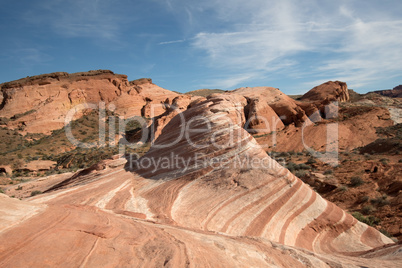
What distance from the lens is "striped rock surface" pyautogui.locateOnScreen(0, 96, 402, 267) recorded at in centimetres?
326

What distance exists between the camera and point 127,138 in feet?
124

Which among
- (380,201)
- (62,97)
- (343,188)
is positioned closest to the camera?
(380,201)

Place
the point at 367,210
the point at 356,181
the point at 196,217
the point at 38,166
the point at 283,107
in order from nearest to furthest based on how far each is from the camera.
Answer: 1. the point at 196,217
2. the point at 367,210
3. the point at 356,181
4. the point at 38,166
5. the point at 283,107

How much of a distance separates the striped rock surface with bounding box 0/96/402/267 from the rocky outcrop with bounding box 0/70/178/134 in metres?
36.8

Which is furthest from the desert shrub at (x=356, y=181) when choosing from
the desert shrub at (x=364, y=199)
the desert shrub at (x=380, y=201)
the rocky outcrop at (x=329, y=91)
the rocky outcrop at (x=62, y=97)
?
the rocky outcrop at (x=329, y=91)

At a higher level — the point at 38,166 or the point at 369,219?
the point at 38,166

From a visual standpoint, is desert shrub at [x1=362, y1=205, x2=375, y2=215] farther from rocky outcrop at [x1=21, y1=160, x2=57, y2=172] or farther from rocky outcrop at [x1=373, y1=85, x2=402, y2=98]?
rocky outcrop at [x1=373, y1=85, x2=402, y2=98]

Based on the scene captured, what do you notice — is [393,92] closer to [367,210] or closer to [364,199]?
[364,199]

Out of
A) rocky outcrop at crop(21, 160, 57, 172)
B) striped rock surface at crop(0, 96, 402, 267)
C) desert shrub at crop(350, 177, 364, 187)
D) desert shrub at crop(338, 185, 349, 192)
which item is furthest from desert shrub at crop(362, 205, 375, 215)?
rocky outcrop at crop(21, 160, 57, 172)

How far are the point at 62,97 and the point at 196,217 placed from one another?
147 feet

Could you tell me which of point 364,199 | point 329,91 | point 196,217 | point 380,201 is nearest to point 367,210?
point 380,201

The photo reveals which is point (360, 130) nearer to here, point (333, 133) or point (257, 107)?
point (333, 133)

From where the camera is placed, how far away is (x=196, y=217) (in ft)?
21.8

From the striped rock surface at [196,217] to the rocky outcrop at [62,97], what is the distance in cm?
3684
